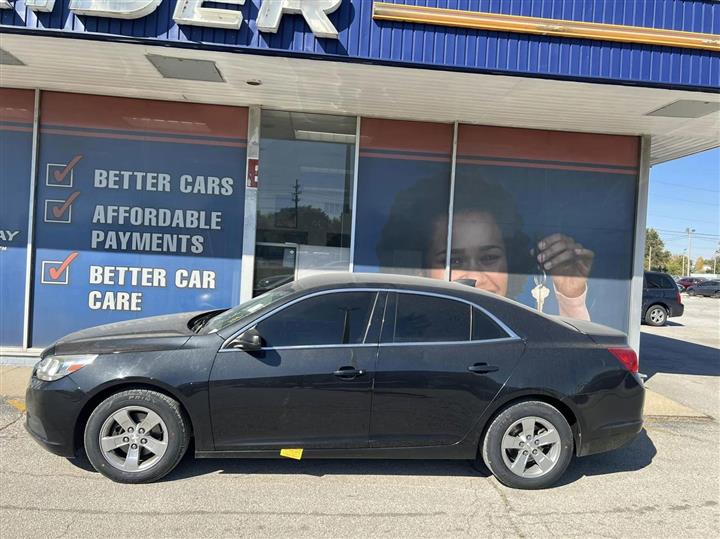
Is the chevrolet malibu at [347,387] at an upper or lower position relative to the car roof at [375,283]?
lower

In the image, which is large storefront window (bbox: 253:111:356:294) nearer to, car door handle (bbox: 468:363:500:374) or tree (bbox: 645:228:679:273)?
car door handle (bbox: 468:363:500:374)

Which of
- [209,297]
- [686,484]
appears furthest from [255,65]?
[686,484]

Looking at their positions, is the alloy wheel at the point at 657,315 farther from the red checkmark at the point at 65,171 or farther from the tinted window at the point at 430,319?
the red checkmark at the point at 65,171

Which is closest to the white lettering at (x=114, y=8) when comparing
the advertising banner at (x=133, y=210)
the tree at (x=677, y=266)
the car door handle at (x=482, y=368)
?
the advertising banner at (x=133, y=210)

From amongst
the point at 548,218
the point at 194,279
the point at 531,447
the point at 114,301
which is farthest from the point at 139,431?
the point at 548,218

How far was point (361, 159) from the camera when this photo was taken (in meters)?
8.14

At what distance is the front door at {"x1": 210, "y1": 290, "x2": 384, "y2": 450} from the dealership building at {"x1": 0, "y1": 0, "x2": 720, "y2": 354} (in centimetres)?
324

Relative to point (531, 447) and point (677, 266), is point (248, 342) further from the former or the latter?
point (677, 266)

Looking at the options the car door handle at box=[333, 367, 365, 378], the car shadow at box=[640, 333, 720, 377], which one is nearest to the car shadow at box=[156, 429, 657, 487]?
the car door handle at box=[333, 367, 365, 378]

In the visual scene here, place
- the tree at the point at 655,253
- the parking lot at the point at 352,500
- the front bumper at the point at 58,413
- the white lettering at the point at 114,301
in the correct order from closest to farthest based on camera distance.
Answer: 1. the parking lot at the point at 352,500
2. the front bumper at the point at 58,413
3. the white lettering at the point at 114,301
4. the tree at the point at 655,253

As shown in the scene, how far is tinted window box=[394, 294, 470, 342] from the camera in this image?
4219 millimetres

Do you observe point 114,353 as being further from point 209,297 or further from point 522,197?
point 522,197

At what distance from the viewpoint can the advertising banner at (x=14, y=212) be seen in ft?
25.2

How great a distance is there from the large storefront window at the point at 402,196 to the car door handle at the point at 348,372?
165 inches
